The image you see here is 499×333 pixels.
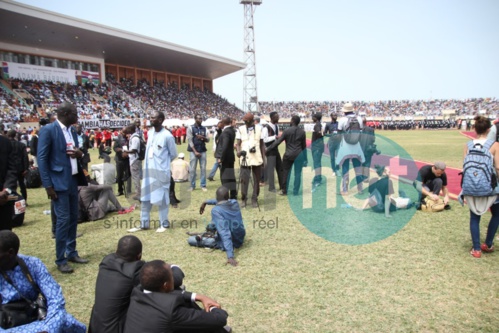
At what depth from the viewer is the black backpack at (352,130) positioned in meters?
7.50

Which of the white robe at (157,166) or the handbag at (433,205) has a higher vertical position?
the white robe at (157,166)

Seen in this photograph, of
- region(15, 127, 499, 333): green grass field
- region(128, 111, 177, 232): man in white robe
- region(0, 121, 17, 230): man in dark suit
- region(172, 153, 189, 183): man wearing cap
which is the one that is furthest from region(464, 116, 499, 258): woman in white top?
region(172, 153, 189, 183): man wearing cap

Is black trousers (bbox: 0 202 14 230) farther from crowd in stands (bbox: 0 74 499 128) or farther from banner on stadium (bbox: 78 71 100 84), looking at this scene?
banner on stadium (bbox: 78 71 100 84)

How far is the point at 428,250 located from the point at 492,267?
0.75 meters

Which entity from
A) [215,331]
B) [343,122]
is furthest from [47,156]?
[343,122]

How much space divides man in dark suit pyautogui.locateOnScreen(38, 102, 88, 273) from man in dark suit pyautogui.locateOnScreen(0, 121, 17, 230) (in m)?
0.41

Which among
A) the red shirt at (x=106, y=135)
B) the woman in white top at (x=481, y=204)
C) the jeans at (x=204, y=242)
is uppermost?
the red shirt at (x=106, y=135)

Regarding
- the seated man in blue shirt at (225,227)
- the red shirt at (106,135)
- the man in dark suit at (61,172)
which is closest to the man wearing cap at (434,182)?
the seated man in blue shirt at (225,227)

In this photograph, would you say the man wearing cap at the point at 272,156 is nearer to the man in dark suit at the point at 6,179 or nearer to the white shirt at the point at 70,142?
the white shirt at the point at 70,142

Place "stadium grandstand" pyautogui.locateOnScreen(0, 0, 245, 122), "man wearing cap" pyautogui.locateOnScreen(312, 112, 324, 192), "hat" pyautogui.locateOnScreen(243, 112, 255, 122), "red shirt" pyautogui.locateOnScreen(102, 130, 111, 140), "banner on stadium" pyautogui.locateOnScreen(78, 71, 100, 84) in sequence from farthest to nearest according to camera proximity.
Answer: "banner on stadium" pyautogui.locateOnScreen(78, 71, 100, 84) < "stadium grandstand" pyautogui.locateOnScreen(0, 0, 245, 122) < "red shirt" pyautogui.locateOnScreen(102, 130, 111, 140) < "man wearing cap" pyautogui.locateOnScreen(312, 112, 324, 192) < "hat" pyautogui.locateOnScreen(243, 112, 255, 122)

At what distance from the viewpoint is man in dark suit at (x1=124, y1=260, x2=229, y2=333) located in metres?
2.25

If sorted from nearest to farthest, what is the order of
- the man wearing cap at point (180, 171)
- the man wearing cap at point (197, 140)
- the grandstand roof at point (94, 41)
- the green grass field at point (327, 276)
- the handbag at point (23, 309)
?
the handbag at point (23, 309) < the green grass field at point (327, 276) < the man wearing cap at point (197, 140) < the man wearing cap at point (180, 171) < the grandstand roof at point (94, 41)

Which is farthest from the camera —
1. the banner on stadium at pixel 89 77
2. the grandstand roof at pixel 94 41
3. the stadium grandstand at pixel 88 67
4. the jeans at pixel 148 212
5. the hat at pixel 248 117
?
the banner on stadium at pixel 89 77

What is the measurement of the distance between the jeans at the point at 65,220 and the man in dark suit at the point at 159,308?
2440 millimetres
